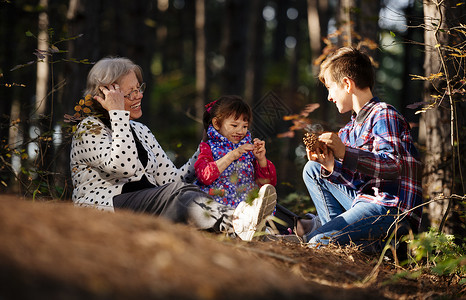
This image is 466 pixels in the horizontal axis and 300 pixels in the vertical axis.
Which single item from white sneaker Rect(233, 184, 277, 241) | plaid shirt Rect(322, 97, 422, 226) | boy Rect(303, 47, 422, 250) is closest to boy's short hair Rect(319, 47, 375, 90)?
boy Rect(303, 47, 422, 250)

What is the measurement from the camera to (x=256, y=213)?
9.80 ft

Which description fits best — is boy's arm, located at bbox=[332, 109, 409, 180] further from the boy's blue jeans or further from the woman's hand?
the woman's hand

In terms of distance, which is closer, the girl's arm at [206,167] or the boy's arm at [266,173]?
the girl's arm at [206,167]

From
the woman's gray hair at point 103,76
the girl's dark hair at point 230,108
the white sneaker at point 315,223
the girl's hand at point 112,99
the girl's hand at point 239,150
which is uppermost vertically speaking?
the woman's gray hair at point 103,76

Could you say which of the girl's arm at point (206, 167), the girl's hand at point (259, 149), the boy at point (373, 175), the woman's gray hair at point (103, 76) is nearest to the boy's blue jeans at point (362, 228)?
the boy at point (373, 175)

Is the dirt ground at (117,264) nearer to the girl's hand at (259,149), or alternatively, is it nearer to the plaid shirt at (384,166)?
the plaid shirt at (384,166)

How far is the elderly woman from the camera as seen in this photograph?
325 cm

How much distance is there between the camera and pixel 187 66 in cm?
3095

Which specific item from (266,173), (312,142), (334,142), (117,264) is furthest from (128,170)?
(117,264)

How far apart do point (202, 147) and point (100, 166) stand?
3.06 feet

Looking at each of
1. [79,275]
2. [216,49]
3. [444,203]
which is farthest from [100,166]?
[216,49]

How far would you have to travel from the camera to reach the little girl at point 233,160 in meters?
4.00

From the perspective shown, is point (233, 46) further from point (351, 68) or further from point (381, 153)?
point (381, 153)

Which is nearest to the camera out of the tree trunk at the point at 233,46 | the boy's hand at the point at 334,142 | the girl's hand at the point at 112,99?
the boy's hand at the point at 334,142
